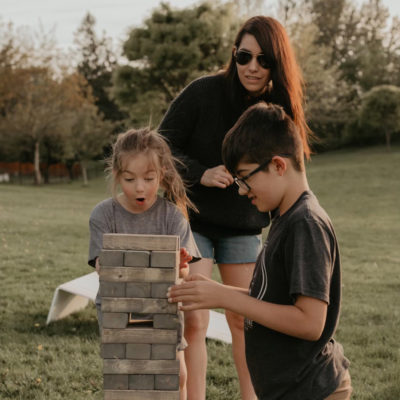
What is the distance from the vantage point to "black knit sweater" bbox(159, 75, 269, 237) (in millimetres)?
3340

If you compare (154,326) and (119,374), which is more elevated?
(154,326)

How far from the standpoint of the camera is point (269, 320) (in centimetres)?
196

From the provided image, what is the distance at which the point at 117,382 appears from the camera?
89.8 inches

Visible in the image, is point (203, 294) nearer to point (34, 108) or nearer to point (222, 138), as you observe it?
point (222, 138)

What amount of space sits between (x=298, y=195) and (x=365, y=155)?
1335 inches

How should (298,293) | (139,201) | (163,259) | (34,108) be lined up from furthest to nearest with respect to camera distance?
1. (34,108)
2. (139,201)
3. (163,259)
4. (298,293)

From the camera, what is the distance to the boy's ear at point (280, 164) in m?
1.99

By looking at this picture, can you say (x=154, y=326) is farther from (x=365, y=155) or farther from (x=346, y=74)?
(x=346, y=74)

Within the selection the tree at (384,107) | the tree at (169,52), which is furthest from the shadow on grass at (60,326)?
the tree at (384,107)

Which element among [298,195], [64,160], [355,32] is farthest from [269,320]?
[355,32]

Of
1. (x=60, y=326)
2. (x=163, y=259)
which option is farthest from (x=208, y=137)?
(x=60, y=326)

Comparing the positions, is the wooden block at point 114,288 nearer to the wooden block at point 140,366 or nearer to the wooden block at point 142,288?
the wooden block at point 142,288

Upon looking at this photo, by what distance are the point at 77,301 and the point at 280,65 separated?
388 cm

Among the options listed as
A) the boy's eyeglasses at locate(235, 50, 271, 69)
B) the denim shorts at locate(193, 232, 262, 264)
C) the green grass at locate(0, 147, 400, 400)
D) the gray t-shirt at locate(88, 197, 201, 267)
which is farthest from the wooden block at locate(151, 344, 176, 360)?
the green grass at locate(0, 147, 400, 400)
